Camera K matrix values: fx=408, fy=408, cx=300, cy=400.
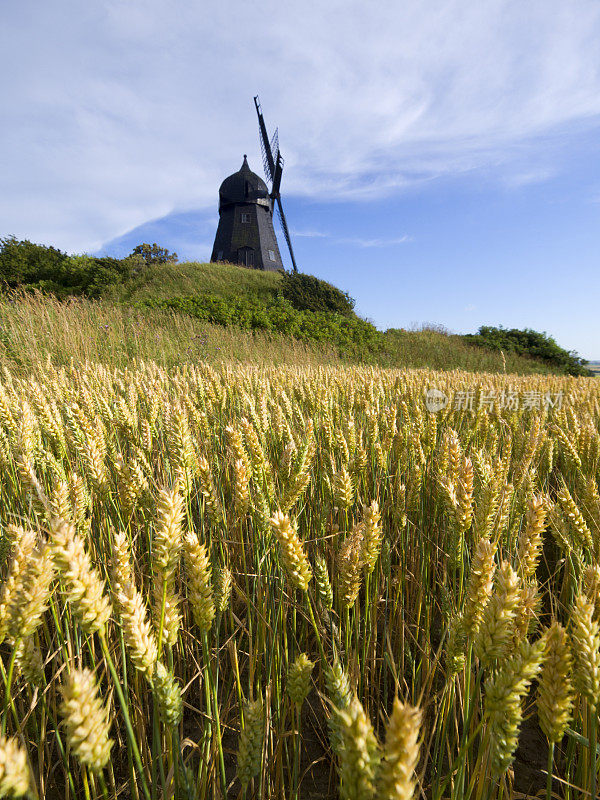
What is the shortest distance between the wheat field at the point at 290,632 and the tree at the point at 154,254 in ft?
78.3

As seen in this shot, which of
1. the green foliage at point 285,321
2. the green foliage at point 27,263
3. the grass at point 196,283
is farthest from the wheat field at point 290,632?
the green foliage at point 27,263

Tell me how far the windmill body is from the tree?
14.8 ft

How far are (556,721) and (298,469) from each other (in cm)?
78

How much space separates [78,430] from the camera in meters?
1.50

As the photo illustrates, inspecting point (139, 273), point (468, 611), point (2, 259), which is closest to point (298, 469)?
point (468, 611)

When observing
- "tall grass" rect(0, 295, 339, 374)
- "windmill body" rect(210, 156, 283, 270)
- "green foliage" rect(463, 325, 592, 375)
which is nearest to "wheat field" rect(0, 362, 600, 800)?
"tall grass" rect(0, 295, 339, 374)

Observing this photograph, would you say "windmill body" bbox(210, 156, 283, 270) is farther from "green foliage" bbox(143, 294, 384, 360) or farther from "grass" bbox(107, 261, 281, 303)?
"green foliage" bbox(143, 294, 384, 360)

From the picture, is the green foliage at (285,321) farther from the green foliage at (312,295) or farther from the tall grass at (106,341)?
the tall grass at (106,341)

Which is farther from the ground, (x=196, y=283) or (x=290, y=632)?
(x=196, y=283)

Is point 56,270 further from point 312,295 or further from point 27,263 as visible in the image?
point 312,295

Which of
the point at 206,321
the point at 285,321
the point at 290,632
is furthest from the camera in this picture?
the point at 285,321

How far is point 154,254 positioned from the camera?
23.6 meters

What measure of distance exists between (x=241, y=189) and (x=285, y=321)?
17.3 m

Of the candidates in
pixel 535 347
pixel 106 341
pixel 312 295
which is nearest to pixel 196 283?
pixel 312 295
